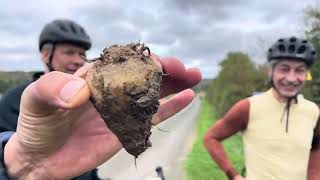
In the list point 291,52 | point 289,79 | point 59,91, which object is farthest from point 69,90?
point 291,52

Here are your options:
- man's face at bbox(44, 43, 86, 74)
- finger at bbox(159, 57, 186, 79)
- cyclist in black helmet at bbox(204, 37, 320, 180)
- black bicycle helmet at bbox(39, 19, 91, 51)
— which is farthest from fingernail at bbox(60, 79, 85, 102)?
cyclist in black helmet at bbox(204, 37, 320, 180)

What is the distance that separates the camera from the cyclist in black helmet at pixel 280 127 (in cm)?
442

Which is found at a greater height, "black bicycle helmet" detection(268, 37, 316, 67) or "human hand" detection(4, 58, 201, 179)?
"human hand" detection(4, 58, 201, 179)

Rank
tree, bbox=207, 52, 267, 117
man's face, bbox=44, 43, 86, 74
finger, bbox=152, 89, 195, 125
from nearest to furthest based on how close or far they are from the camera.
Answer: finger, bbox=152, 89, 195, 125 < man's face, bbox=44, 43, 86, 74 < tree, bbox=207, 52, 267, 117

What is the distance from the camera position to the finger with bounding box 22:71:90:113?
159 centimetres

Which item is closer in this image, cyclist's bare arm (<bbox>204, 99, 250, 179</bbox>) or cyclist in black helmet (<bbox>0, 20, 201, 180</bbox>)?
cyclist in black helmet (<bbox>0, 20, 201, 180</bbox>)

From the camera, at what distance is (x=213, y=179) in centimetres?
1219

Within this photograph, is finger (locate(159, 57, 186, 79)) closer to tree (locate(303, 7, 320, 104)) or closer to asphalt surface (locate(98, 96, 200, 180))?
asphalt surface (locate(98, 96, 200, 180))

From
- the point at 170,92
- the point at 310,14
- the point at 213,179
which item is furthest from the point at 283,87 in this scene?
the point at 310,14

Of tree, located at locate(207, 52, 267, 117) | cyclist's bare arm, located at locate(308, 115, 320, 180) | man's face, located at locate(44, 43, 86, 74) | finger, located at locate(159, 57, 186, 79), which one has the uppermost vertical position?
finger, located at locate(159, 57, 186, 79)

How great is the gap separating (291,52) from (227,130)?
0.86 metres

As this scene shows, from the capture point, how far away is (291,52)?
5.08m

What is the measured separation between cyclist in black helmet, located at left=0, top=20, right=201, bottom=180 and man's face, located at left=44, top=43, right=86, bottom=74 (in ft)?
4.93

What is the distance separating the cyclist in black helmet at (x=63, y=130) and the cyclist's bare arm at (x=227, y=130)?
101 inches
